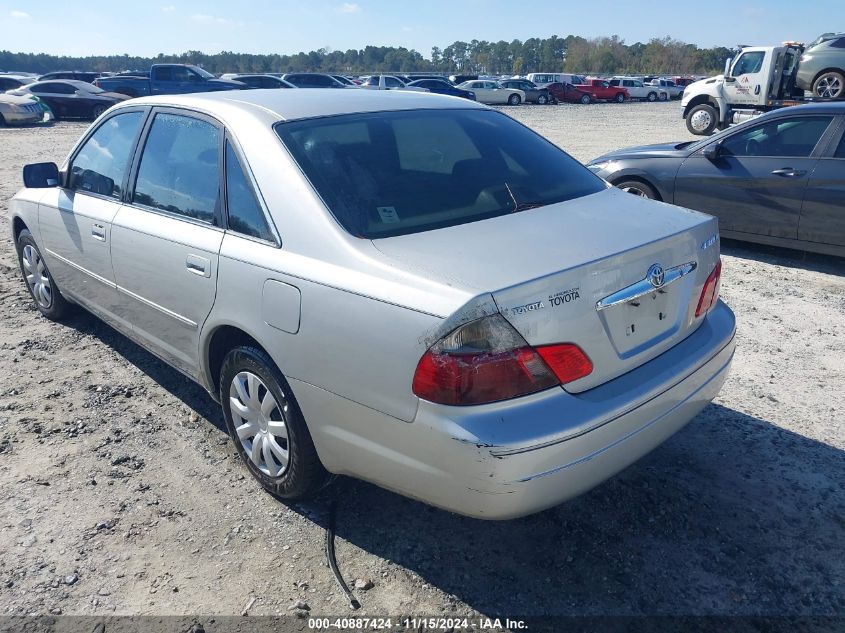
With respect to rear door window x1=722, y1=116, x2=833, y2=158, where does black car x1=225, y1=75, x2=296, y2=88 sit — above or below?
below

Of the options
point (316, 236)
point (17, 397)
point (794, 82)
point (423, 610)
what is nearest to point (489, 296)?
point (316, 236)

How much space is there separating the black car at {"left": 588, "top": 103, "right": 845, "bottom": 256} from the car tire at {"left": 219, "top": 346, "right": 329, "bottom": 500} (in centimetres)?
548

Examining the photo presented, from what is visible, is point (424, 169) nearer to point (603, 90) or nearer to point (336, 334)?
point (336, 334)

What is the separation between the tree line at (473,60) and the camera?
309 feet

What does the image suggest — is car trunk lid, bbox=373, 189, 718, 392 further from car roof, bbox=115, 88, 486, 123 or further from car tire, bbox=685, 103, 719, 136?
car tire, bbox=685, 103, 719, 136

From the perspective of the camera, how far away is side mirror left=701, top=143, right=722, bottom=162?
6895mm

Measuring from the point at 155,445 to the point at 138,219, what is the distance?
1.18 metres

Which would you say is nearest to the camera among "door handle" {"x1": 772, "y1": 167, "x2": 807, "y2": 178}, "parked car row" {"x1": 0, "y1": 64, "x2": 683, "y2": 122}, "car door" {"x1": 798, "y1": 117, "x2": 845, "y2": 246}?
"car door" {"x1": 798, "y1": 117, "x2": 845, "y2": 246}

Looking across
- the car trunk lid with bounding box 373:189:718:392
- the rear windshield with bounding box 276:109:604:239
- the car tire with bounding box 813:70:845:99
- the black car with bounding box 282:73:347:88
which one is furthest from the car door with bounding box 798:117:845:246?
the black car with bounding box 282:73:347:88

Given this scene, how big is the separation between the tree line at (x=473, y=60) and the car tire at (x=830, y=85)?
77.4 metres

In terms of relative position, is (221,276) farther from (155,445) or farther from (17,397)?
(17,397)

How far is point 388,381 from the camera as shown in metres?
2.25

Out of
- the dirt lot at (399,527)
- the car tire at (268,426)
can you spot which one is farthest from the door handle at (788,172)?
the car tire at (268,426)

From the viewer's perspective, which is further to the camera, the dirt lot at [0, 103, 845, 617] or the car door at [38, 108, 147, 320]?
the car door at [38, 108, 147, 320]
